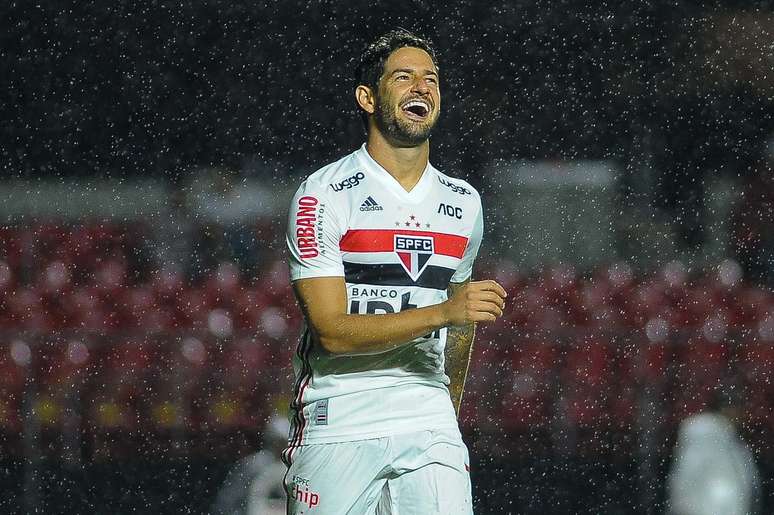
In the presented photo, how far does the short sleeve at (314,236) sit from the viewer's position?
1.66 metres

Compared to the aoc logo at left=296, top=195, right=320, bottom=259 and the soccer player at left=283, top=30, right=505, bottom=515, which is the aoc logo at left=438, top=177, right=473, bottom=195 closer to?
the soccer player at left=283, top=30, right=505, bottom=515

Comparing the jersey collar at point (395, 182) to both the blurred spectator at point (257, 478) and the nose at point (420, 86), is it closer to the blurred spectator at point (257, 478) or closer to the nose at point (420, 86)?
the nose at point (420, 86)

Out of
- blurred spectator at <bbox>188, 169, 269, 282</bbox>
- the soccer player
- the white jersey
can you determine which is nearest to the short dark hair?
the soccer player

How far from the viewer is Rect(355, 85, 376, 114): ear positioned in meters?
1.76

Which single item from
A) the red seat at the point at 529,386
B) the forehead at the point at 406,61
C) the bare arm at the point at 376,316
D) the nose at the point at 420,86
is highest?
the forehead at the point at 406,61

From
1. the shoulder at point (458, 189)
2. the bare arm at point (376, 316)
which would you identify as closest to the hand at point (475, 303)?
the bare arm at point (376, 316)

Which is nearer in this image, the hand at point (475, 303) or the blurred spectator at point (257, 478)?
the hand at point (475, 303)

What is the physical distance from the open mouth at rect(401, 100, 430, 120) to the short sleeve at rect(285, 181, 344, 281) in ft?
0.51

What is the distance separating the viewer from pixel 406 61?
1737mm

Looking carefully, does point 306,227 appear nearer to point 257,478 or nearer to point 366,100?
point 366,100

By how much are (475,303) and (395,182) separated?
0.89 feet

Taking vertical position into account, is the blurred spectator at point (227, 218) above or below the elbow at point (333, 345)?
above

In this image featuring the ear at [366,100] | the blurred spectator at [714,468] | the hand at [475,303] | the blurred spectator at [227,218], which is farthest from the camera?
the blurred spectator at [227,218]

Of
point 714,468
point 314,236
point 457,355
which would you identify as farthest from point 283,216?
point 314,236
